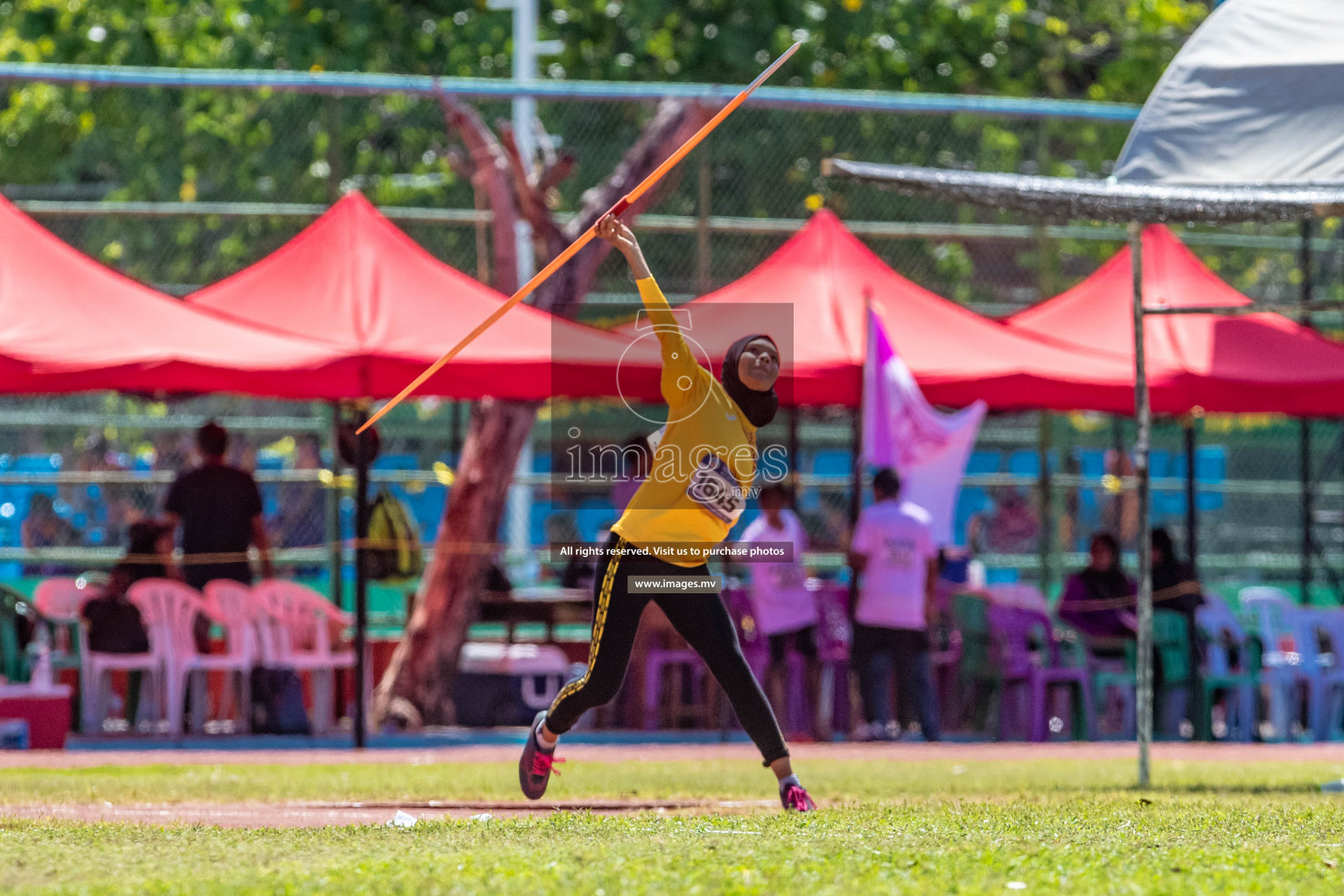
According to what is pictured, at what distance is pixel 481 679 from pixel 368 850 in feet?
27.6

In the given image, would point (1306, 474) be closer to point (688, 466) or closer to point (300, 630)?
point (300, 630)

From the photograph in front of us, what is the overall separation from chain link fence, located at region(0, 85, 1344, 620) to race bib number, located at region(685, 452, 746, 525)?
291 inches

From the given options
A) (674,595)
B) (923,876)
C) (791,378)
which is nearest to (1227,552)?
(791,378)

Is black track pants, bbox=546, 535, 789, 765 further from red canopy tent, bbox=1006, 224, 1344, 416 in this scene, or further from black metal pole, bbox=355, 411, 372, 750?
red canopy tent, bbox=1006, 224, 1344, 416

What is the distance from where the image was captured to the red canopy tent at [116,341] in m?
12.0

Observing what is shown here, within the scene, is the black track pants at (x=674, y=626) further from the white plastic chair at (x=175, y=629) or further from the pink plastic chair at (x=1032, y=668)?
the pink plastic chair at (x=1032, y=668)

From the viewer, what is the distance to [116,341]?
12367mm

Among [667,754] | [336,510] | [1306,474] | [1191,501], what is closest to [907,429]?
[1191,501]

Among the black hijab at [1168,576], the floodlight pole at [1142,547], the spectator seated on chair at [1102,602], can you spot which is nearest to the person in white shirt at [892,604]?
the spectator seated on chair at [1102,602]

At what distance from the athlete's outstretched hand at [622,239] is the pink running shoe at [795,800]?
7.19 ft

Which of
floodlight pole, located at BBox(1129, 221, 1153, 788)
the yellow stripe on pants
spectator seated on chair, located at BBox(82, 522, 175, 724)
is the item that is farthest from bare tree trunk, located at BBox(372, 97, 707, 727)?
the yellow stripe on pants

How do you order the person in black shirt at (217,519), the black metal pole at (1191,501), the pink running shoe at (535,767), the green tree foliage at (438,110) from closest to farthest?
1. the pink running shoe at (535,767)
2. the person in black shirt at (217,519)
3. the black metal pole at (1191,501)
4. the green tree foliage at (438,110)

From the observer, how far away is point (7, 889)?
209 inches

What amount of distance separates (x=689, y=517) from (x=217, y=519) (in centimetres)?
705
